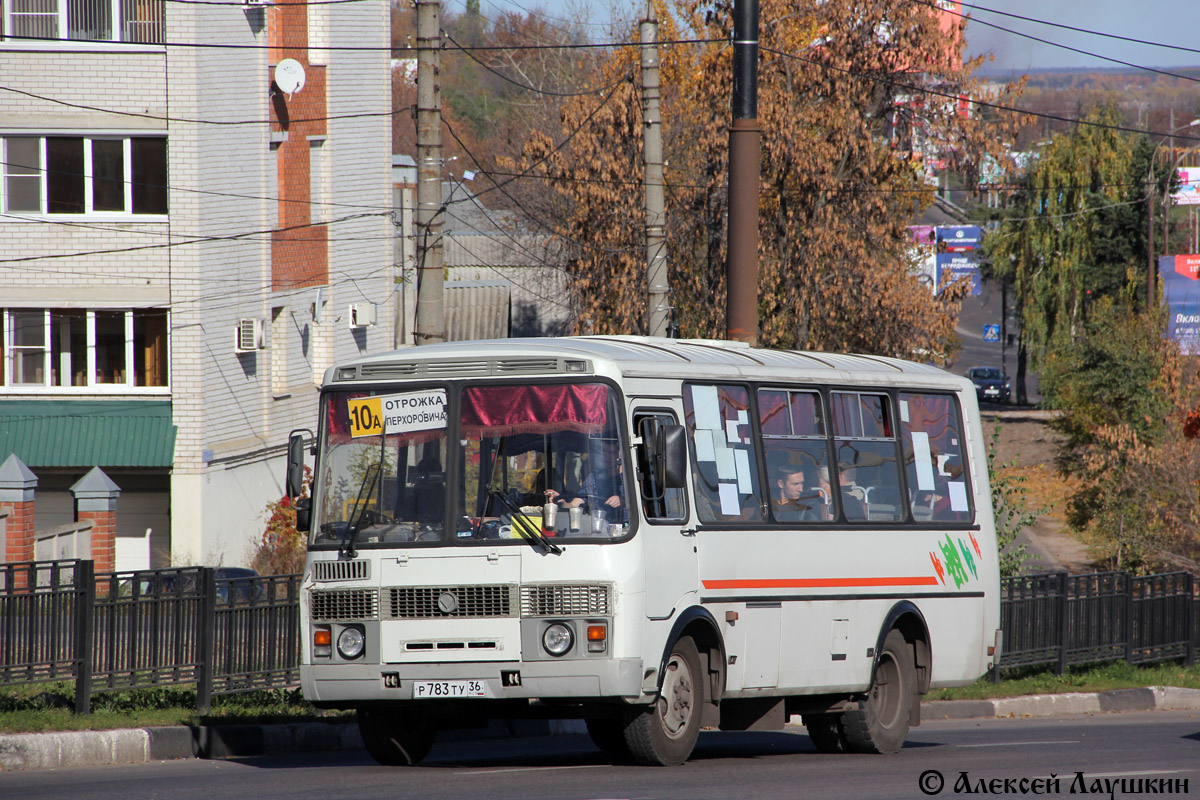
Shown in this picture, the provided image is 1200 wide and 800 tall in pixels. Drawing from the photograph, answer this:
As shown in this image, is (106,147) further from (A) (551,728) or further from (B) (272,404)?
(A) (551,728)

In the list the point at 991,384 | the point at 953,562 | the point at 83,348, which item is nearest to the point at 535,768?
the point at 953,562

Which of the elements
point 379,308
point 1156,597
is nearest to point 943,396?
point 1156,597

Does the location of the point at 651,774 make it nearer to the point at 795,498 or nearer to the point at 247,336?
the point at 795,498

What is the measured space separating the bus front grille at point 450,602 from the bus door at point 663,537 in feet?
2.94

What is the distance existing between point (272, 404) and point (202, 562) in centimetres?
465

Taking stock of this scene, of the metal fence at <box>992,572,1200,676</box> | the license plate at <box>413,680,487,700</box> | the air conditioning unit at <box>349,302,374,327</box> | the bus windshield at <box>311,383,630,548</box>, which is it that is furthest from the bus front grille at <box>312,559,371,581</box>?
the air conditioning unit at <box>349,302,374,327</box>

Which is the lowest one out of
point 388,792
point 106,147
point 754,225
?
point 388,792

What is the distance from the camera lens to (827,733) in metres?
12.8

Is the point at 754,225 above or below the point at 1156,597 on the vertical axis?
above

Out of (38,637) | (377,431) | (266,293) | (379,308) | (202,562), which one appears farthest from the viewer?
(379,308)

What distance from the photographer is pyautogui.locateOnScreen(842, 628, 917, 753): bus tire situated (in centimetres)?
1241

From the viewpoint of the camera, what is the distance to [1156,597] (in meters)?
21.9

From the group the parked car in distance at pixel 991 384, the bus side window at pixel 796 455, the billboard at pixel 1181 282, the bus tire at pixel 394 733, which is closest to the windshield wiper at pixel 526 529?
the bus tire at pixel 394 733

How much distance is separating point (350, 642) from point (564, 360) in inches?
89.1
